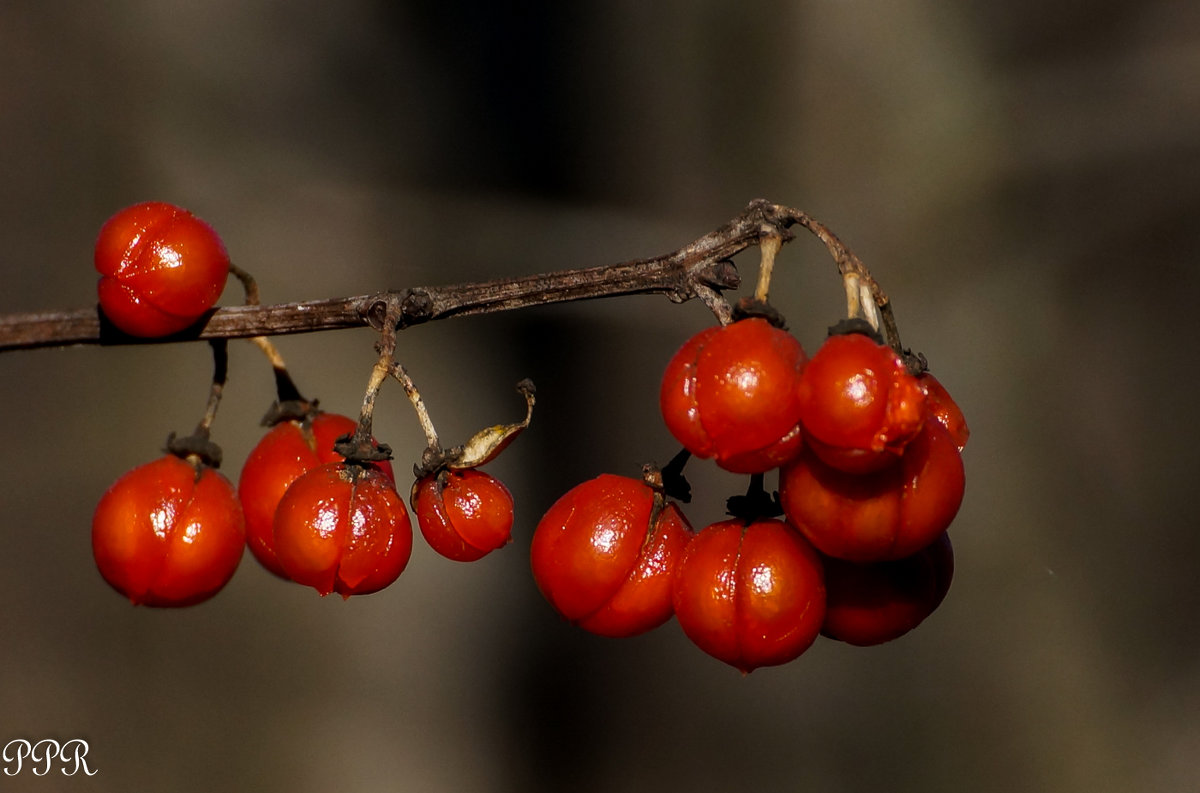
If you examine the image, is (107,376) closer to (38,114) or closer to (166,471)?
(38,114)

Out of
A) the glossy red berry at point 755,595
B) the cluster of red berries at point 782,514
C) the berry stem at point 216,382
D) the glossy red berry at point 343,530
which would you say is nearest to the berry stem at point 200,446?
the berry stem at point 216,382

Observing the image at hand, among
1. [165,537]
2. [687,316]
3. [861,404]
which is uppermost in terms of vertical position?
[687,316]

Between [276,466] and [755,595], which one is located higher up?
[276,466]

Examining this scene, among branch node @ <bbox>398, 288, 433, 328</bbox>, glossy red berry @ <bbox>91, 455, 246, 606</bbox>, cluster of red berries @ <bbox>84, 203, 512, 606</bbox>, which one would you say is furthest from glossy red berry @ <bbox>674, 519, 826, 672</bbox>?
glossy red berry @ <bbox>91, 455, 246, 606</bbox>

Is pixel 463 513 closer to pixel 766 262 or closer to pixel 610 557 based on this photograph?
pixel 610 557

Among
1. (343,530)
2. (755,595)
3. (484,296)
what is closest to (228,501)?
(343,530)

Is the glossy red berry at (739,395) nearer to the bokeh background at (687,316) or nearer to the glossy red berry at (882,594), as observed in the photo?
the glossy red berry at (882,594)

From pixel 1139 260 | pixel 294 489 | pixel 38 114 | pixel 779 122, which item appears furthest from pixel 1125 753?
pixel 38 114

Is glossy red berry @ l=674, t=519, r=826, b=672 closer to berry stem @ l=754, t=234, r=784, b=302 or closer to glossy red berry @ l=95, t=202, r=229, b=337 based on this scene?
berry stem @ l=754, t=234, r=784, b=302
